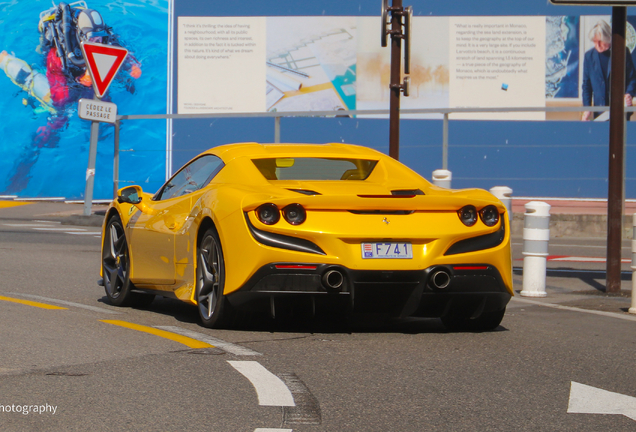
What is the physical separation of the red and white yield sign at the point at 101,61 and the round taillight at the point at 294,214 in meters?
11.8

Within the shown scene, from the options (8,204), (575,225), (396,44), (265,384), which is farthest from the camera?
(8,204)

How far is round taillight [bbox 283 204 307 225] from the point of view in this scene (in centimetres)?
612

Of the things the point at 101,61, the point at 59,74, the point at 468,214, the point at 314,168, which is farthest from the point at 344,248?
the point at 59,74

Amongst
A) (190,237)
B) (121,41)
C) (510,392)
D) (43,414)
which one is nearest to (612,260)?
(190,237)

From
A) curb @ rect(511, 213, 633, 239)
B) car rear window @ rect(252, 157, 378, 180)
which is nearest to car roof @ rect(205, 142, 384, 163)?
car rear window @ rect(252, 157, 378, 180)

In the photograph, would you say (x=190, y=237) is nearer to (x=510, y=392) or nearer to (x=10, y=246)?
(x=510, y=392)

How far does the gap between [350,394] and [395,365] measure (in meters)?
0.78

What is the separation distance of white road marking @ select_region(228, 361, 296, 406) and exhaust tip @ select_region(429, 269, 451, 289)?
1345mm

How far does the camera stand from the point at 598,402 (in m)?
4.64

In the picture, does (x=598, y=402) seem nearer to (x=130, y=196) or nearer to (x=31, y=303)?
(x=130, y=196)

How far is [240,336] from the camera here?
6.36 m

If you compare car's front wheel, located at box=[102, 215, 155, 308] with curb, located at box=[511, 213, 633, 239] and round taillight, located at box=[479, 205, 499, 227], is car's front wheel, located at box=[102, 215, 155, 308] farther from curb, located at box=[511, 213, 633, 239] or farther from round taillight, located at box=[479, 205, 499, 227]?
curb, located at box=[511, 213, 633, 239]

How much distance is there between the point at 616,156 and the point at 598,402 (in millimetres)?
5338

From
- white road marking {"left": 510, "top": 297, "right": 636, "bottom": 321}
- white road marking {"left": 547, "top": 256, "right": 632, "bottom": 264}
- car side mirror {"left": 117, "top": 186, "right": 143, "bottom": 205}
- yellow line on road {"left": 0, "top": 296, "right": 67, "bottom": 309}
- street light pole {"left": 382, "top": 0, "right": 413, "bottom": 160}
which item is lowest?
white road marking {"left": 510, "top": 297, "right": 636, "bottom": 321}
